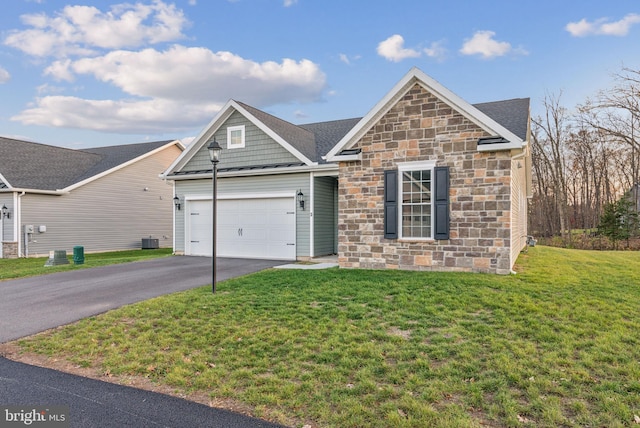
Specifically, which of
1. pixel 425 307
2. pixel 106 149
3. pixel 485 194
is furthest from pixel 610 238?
pixel 106 149

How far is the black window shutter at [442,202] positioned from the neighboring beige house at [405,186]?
0.02m

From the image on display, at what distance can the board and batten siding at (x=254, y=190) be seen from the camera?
43.8 feet

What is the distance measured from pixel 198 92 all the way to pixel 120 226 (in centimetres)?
826

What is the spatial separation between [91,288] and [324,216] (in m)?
7.62

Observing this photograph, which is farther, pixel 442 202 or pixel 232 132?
pixel 232 132

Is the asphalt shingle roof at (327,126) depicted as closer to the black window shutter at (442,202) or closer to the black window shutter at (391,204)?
the black window shutter at (442,202)

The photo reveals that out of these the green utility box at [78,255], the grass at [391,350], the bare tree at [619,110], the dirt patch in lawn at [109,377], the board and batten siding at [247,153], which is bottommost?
the dirt patch in lawn at [109,377]

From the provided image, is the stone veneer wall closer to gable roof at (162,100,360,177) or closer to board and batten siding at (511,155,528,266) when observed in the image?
board and batten siding at (511,155,528,266)

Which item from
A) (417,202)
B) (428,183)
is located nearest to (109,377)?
(417,202)

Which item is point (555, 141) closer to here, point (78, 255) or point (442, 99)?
point (442, 99)

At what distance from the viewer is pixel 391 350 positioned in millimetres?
4555

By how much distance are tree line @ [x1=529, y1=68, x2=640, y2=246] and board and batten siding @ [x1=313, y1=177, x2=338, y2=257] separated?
18579 mm

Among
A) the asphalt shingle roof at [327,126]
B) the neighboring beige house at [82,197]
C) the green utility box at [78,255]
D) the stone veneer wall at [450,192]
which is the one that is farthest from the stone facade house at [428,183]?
the neighboring beige house at [82,197]

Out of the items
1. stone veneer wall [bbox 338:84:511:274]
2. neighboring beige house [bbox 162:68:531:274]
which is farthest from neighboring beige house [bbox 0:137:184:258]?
stone veneer wall [bbox 338:84:511:274]
